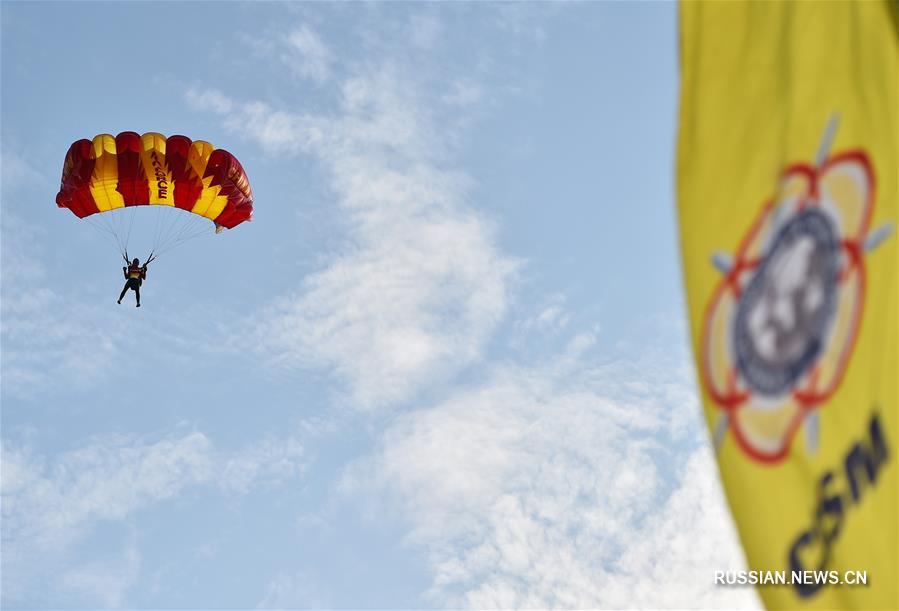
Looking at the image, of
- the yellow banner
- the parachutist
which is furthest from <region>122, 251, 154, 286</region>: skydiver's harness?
the yellow banner

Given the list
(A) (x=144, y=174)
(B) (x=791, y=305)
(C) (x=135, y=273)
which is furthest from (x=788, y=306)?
(C) (x=135, y=273)

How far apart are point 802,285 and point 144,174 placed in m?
35.6

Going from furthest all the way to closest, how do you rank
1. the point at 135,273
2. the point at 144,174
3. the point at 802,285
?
the point at 135,273 → the point at 144,174 → the point at 802,285

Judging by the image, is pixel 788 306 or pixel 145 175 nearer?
pixel 788 306

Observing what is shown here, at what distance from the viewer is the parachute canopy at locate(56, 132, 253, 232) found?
38.4 meters

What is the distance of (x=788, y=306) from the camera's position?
17.5 feet

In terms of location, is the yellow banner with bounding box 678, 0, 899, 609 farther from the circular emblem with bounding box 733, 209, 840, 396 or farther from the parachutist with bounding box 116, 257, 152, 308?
the parachutist with bounding box 116, 257, 152, 308

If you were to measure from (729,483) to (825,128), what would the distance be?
166cm

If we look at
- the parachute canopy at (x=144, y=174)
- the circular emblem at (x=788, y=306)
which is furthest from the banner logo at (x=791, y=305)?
the parachute canopy at (x=144, y=174)

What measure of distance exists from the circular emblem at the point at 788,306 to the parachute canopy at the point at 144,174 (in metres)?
35.3

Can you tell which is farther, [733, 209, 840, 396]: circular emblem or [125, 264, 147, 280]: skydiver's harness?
[125, 264, 147, 280]: skydiver's harness

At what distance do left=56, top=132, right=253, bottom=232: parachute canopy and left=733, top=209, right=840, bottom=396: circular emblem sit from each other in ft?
116

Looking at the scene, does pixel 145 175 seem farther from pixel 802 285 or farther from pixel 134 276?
pixel 802 285

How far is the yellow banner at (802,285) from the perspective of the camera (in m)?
4.97
